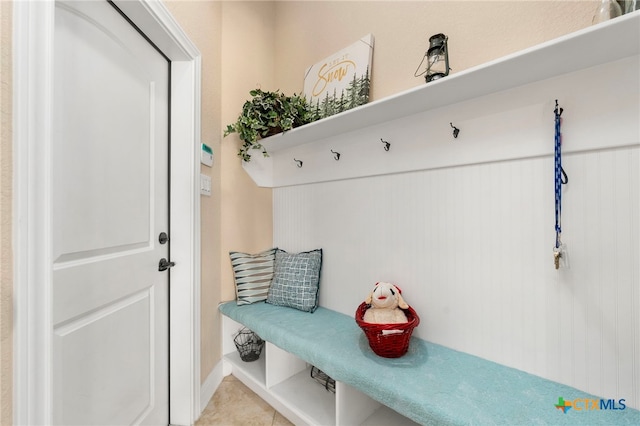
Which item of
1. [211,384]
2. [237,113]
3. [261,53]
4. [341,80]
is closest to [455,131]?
[341,80]

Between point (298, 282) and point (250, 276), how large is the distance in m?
0.34

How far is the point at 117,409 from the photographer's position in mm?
1077

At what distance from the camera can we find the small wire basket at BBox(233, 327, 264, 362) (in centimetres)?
169

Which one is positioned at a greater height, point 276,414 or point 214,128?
point 214,128

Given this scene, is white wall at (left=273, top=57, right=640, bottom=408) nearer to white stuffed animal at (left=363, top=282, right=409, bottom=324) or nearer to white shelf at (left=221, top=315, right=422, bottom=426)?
white stuffed animal at (left=363, top=282, right=409, bottom=324)

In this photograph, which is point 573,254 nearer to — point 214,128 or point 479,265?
point 479,265

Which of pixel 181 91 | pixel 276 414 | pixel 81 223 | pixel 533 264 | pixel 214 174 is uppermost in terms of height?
pixel 181 91

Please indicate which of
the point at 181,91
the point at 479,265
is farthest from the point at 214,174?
the point at 479,265

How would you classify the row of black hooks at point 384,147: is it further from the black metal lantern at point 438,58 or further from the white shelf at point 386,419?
the white shelf at point 386,419

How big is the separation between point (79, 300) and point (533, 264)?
1.60 metres

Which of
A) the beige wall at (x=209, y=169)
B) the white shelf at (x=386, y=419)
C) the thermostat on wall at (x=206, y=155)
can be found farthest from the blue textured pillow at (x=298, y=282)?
the thermostat on wall at (x=206, y=155)

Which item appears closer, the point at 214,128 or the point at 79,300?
the point at 79,300

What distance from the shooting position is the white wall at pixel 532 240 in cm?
84

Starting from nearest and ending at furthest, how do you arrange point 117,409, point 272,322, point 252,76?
point 117,409 < point 272,322 < point 252,76
